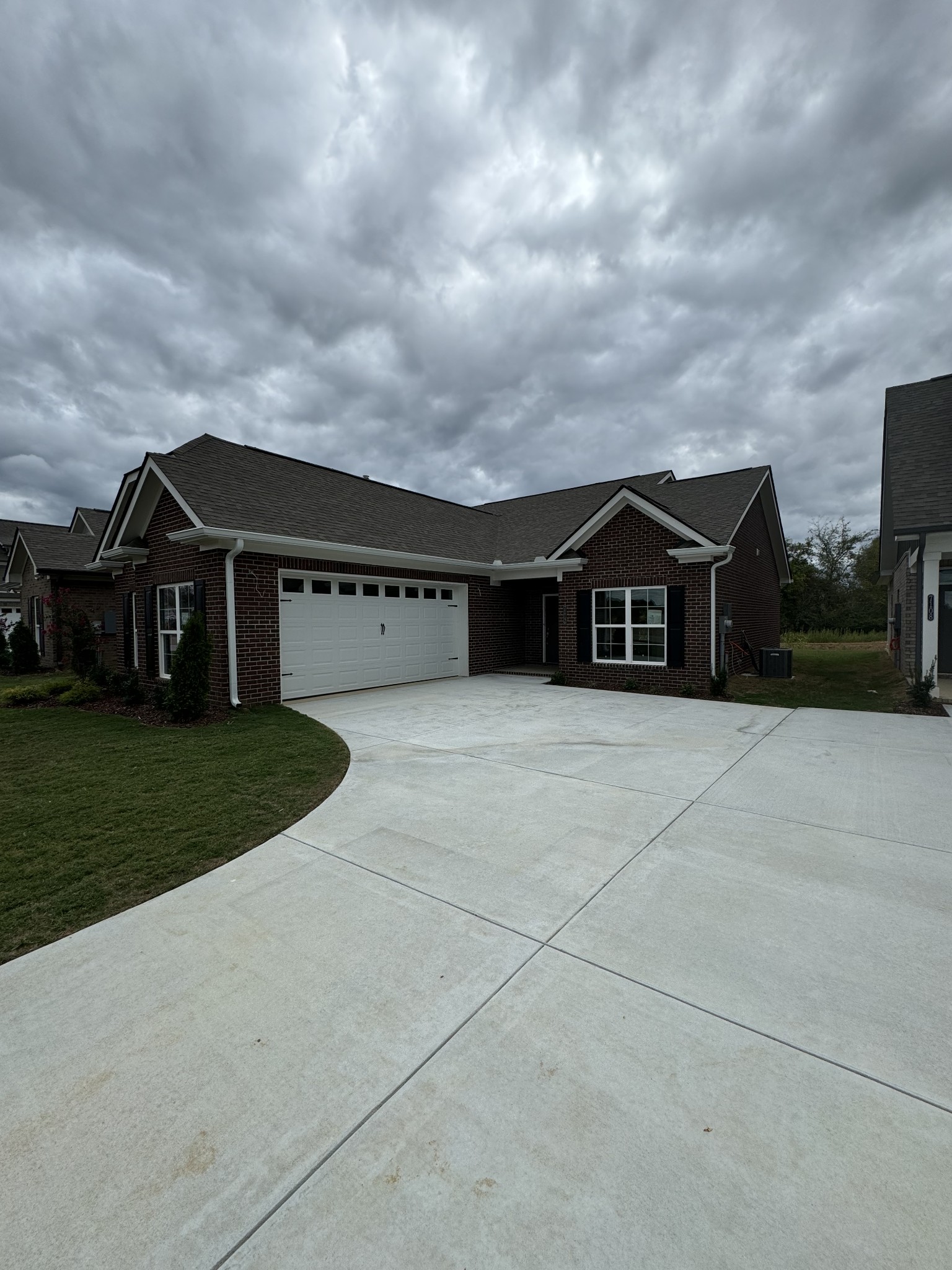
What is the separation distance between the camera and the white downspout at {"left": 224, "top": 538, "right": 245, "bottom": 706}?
10.1 metres

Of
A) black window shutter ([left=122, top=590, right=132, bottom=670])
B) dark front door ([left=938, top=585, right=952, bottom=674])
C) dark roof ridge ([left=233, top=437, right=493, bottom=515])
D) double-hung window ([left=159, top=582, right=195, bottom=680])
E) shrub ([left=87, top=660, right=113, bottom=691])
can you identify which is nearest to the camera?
double-hung window ([left=159, top=582, right=195, bottom=680])

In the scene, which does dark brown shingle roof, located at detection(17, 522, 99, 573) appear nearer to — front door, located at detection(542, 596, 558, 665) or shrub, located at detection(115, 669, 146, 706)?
shrub, located at detection(115, 669, 146, 706)

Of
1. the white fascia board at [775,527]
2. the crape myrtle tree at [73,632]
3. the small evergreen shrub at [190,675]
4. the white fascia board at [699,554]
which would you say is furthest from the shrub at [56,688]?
the white fascia board at [775,527]

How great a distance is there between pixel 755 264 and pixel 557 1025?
16.0 meters

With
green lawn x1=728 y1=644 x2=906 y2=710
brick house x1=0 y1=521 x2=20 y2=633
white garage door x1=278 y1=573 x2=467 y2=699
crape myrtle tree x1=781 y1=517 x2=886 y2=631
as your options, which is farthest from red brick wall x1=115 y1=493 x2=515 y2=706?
crape myrtle tree x1=781 y1=517 x2=886 y2=631

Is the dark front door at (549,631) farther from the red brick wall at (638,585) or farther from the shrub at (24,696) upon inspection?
the shrub at (24,696)

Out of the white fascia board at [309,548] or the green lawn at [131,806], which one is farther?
the white fascia board at [309,548]

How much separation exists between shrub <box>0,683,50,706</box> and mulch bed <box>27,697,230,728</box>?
0.08 meters

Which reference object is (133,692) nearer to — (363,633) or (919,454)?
(363,633)

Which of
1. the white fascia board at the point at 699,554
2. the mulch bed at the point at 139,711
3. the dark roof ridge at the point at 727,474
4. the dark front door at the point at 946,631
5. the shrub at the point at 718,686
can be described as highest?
the dark roof ridge at the point at 727,474

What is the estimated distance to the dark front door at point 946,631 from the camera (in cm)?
1320

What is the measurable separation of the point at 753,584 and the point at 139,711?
15304mm

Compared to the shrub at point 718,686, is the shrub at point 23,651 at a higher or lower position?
higher

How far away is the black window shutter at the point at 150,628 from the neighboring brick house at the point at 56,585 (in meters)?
3.31
